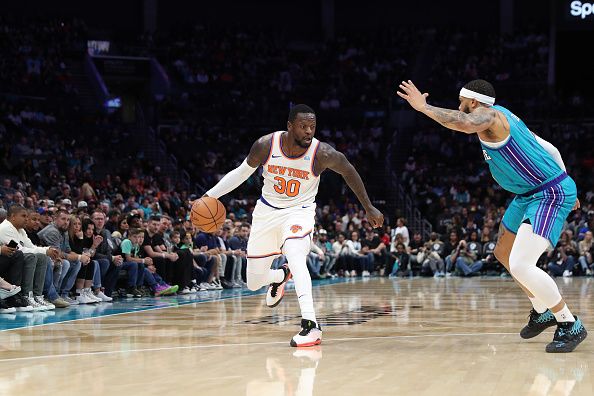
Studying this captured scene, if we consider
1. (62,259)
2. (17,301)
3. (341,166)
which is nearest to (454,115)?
(341,166)

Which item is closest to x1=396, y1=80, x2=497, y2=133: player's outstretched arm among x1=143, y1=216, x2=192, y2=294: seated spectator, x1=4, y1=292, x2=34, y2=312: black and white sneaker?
x1=4, y1=292, x2=34, y2=312: black and white sneaker

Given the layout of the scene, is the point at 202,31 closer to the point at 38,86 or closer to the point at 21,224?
the point at 38,86

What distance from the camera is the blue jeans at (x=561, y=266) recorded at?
805 inches

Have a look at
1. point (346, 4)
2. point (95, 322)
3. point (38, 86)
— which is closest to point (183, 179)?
point (38, 86)

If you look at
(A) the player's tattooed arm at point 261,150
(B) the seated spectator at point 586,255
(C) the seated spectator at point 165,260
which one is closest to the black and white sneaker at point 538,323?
(A) the player's tattooed arm at point 261,150

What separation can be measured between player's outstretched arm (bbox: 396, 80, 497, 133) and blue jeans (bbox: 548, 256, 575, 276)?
14.9 metres

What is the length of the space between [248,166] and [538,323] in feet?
8.77

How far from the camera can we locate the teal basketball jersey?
21.4 feet

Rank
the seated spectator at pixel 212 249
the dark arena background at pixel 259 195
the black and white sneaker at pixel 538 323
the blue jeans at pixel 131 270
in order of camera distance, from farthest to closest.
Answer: the seated spectator at pixel 212 249 → the blue jeans at pixel 131 270 → the black and white sneaker at pixel 538 323 → the dark arena background at pixel 259 195

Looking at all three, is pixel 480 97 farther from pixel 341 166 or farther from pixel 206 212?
pixel 206 212

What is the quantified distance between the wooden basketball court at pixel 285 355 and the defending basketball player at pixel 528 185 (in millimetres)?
340

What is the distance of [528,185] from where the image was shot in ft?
21.7

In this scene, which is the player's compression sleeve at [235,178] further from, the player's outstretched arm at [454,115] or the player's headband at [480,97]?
the player's headband at [480,97]

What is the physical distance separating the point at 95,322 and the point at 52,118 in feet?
56.7
